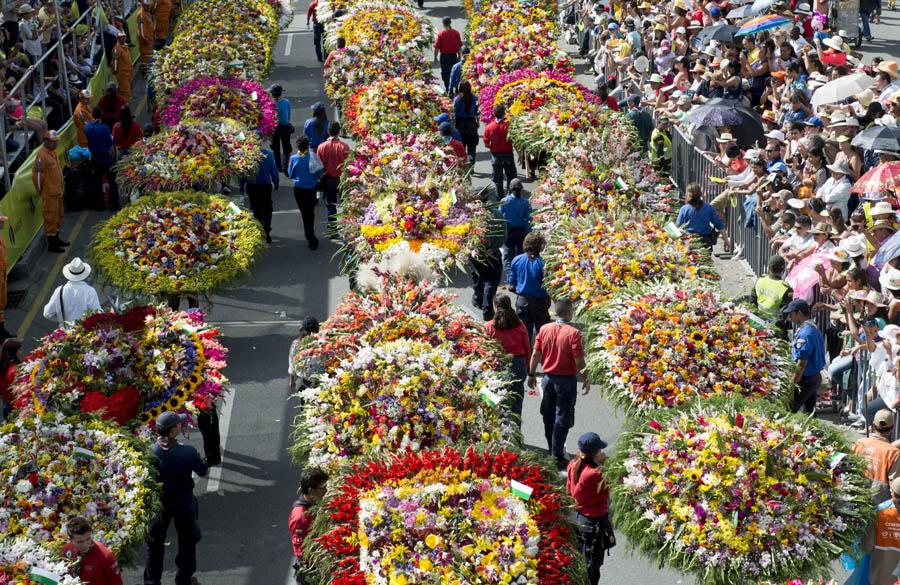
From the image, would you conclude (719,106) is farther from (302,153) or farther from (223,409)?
(223,409)

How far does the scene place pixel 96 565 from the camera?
33.1 feet

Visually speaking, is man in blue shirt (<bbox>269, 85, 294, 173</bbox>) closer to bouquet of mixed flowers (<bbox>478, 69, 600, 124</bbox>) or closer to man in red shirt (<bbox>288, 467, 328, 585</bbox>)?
bouquet of mixed flowers (<bbox>478, 69, 600, 124</bbox>)

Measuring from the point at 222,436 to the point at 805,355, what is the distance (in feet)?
20.1

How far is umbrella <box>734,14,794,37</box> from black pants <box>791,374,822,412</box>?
1076 cm

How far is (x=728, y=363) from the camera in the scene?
12266mm

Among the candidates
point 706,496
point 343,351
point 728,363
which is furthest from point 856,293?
point 343,351

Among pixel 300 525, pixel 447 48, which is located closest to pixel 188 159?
pixel 300 525

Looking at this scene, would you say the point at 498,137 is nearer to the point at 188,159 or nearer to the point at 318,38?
the point at 188,159

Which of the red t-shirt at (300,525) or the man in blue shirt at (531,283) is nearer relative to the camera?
the red t-shirt at (300,525)

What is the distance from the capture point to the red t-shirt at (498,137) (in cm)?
2072

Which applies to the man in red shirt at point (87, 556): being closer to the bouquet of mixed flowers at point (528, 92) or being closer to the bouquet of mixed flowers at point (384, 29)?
the bouquet of mixed flowers at point (528, 92)

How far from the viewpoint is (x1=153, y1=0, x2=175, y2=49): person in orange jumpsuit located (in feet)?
103

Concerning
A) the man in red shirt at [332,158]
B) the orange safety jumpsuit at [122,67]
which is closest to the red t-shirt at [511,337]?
the man in red shirt at [332,158]

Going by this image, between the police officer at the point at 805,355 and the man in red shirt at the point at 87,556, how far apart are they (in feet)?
21.7
